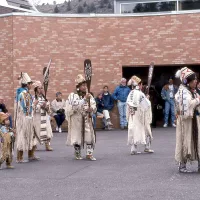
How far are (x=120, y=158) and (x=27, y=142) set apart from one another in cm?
219

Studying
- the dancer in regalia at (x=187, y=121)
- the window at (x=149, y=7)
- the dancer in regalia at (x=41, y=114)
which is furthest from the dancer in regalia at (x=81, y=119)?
the window at (x=149, y=7)

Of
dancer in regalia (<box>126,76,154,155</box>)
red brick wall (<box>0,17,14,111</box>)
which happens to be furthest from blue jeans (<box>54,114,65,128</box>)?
dancer in regalia (<box>126,76,154,155</box>)

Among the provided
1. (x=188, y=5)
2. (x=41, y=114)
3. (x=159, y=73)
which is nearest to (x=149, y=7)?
(x=188, y=5)

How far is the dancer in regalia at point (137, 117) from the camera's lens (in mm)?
14742

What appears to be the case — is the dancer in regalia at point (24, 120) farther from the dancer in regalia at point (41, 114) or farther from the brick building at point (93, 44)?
the brick building at point (93, 44)

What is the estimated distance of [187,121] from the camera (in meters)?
11.2

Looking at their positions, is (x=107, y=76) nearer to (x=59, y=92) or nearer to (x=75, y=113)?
(x=59, y=92)

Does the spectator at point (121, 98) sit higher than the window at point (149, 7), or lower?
lower

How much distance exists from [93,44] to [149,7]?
4.81 metres

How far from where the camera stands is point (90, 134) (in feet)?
44.6

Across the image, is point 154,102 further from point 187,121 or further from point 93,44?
point 187,121

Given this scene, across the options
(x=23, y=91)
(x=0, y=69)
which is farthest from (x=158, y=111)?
(x=23, y=91)

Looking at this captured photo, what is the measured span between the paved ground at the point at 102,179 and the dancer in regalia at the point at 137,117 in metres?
0.42

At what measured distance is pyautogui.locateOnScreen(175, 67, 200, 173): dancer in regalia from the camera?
35.9 feet
